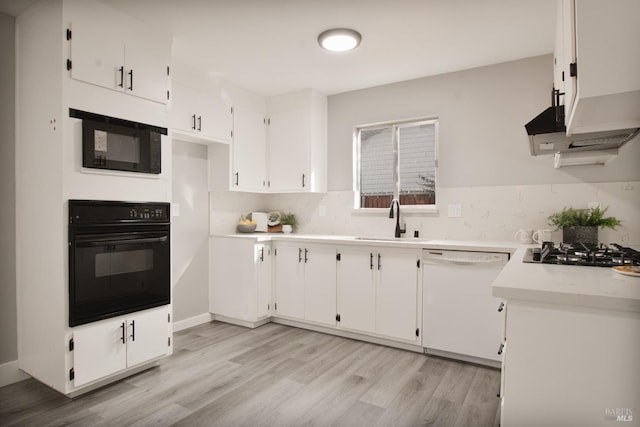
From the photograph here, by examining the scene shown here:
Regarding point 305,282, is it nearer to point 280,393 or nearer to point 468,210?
point 280,393

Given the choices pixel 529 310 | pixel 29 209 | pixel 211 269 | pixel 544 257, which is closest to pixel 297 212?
pixel 211 269

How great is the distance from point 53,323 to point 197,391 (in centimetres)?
96

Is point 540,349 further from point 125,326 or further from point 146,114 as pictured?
point 146,114

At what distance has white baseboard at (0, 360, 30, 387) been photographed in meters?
2.41

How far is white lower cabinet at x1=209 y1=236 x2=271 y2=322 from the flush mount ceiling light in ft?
6.13

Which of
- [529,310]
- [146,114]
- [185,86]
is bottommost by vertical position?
[529,310]

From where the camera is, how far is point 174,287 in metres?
3.50

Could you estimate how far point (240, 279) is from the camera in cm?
362

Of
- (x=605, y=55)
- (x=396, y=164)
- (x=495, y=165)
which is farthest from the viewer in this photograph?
(x=396, y=164)

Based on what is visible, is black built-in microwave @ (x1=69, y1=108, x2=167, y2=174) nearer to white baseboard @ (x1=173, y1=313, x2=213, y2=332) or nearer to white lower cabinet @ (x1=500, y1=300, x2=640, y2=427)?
white baseboard @ (x1=173, y1=313, x2=213, y2=332)

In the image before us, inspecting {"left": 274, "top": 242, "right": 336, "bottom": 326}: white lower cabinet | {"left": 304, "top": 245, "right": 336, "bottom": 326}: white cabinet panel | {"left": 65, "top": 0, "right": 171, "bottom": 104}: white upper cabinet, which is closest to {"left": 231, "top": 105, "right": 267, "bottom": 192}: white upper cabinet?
{"left": 274, "top": 242, "right": 336, "bottom": 326}: white lower cabinet

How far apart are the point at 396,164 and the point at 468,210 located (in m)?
0.87

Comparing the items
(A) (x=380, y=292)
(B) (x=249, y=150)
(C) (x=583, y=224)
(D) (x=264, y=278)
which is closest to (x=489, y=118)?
(C) (x=583, y=224)

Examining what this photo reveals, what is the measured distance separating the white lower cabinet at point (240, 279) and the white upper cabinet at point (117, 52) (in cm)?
157
